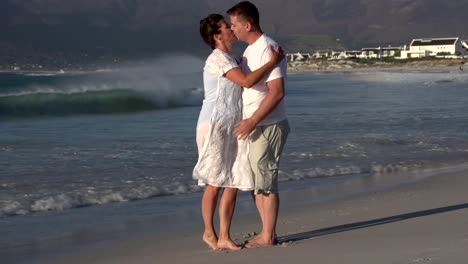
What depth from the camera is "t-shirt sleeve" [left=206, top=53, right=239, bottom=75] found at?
505 cm

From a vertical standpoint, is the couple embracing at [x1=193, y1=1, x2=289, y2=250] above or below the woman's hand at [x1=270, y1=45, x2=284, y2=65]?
below

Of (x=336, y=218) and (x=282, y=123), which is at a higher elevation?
(x=282, y=123)

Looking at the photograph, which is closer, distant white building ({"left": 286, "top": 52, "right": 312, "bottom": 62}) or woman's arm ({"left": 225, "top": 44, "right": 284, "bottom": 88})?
woman's arm ({"left": 225, "top": 44, "right": 284, "bottom": 88})

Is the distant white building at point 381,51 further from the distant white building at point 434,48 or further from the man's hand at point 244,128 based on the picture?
the man's hand at point 244,128

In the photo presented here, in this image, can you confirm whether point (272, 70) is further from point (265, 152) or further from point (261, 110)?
point (265, 152)

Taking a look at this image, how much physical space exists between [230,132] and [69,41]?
84.3 metres

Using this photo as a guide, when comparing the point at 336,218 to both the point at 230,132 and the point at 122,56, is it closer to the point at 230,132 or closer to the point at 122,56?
the point at 230,132

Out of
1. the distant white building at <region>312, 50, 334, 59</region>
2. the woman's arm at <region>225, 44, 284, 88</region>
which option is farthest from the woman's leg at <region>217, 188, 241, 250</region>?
the distant white building at <region>312, 50, 334, 59</region>

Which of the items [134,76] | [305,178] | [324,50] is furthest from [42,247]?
[324,50]

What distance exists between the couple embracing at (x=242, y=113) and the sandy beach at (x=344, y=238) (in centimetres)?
31

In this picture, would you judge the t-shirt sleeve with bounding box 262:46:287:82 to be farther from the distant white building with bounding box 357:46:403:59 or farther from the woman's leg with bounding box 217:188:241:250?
the distant white building with bounding box 357:46:403:59

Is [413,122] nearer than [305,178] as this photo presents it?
No

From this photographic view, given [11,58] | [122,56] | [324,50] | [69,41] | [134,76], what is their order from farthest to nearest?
[324,50] → [69,41] → [11,58] → [122,56] → [134,76]

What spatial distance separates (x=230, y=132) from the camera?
517cm
